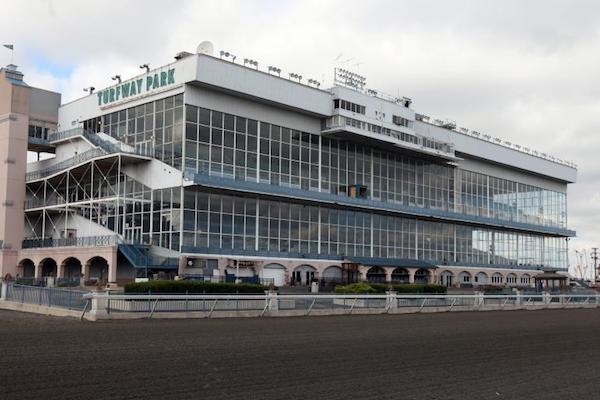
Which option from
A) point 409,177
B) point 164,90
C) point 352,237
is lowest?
point 352,237

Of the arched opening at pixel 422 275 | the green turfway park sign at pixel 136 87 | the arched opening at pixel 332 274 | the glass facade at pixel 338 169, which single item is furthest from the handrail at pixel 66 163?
the arched opening at pixel 422 275

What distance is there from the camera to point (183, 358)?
14.7 meters

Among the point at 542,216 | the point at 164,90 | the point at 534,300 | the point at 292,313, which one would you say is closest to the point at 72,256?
the point at 164,90

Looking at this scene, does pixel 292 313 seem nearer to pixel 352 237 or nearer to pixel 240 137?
pixel 240 137

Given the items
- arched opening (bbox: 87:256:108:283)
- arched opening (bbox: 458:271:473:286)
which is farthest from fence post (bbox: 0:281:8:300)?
arched opening (bbox: 458:271:473:286)

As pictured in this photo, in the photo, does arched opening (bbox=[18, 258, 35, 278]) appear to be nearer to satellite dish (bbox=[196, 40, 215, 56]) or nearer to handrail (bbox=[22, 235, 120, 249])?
handrail (bbox=[22, 235, 120, 249])

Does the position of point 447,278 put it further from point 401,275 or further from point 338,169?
point 338,169

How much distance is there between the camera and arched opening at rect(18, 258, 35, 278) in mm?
60950

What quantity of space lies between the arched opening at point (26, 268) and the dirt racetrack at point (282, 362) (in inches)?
1556

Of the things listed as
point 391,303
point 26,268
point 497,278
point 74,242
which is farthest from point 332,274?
point 497,278

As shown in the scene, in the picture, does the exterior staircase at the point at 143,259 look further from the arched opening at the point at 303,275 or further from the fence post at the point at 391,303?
the fence post at the point at 391,303

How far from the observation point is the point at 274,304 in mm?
28984

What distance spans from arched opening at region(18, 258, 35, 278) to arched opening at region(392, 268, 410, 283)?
34446 millimetres

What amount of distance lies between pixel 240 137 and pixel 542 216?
52.9 meters
